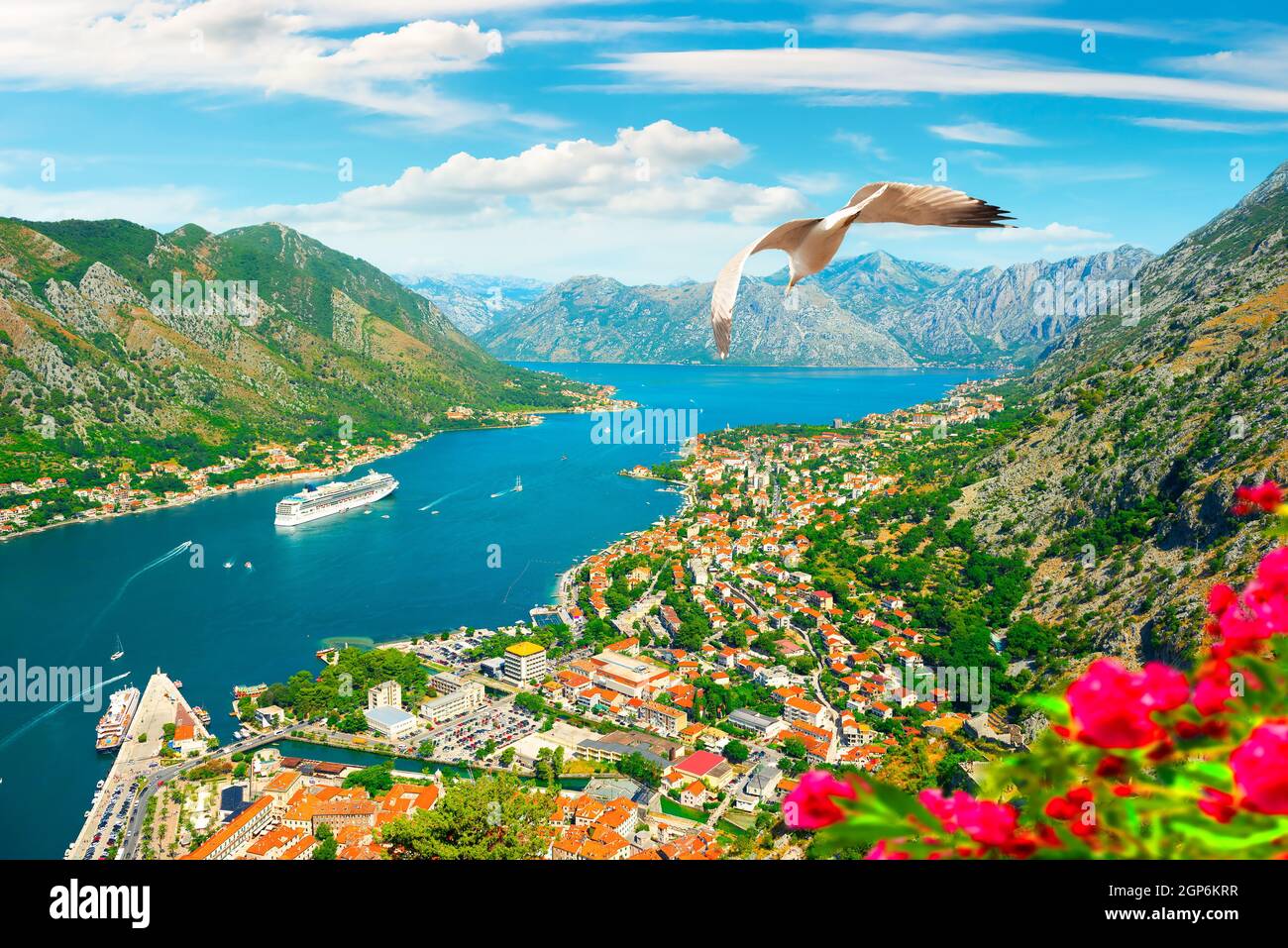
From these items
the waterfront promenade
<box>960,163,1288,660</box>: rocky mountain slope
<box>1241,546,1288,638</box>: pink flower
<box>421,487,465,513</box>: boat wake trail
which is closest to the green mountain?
<box>421,487,465,513</box>: boat wake trail

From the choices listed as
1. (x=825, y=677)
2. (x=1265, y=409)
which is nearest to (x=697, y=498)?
(x=825, y=677)

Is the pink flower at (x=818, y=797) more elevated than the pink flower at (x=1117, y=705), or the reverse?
the pink flower at (x=1117, y=705)

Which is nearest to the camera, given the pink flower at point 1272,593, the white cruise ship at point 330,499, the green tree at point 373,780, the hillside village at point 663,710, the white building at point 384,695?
the pink flower at point 1272,593

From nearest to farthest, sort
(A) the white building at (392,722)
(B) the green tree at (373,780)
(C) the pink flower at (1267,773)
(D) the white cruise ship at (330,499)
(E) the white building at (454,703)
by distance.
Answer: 1. (C) the pink flower at (1267,773)
2. (B) the green tree at (373,780)
3. (A) the white building at (392,722)
4. (E) the white building at (454,703)
5. (D) the white cruise ship at (330,499)

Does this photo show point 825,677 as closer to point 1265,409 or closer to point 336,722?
point 336,722

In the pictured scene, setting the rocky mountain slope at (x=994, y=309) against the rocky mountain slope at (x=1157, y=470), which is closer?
the rocky mountain slope at (x=1157, y=470)

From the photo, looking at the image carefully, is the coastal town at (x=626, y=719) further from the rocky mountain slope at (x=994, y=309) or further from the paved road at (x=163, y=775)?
the rocky mountain slope at (x=994, y=309)

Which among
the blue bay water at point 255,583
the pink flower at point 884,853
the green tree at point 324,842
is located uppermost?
the pink flower at point 884,853

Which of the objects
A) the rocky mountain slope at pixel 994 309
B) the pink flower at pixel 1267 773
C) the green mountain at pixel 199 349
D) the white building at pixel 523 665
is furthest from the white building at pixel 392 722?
the rocky mountain slope at pixel 994 309
